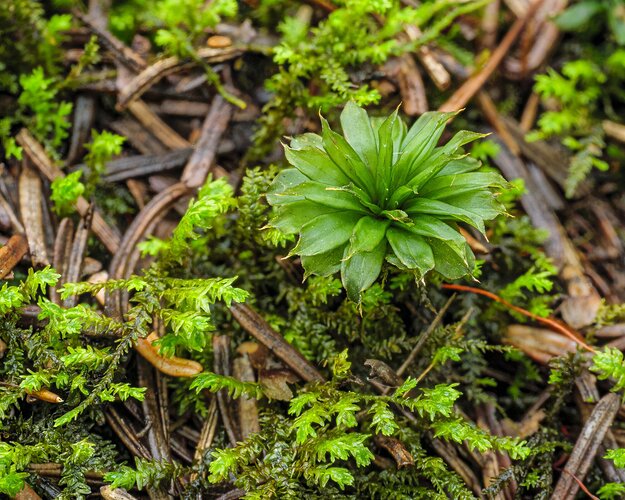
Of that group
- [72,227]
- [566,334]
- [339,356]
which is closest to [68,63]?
[72,227]

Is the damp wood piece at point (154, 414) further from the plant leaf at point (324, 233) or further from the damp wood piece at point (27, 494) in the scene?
the plant leaf at point (324, 233)

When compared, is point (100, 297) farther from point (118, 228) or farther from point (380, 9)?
point (380, 9)

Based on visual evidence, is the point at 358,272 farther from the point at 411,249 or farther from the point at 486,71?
the point at 486,71

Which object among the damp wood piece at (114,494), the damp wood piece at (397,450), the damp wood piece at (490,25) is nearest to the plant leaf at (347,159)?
the damp wood piece at (397,450)

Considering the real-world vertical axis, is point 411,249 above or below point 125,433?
above

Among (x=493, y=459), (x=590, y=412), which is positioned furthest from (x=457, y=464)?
(x=590, y=412)
